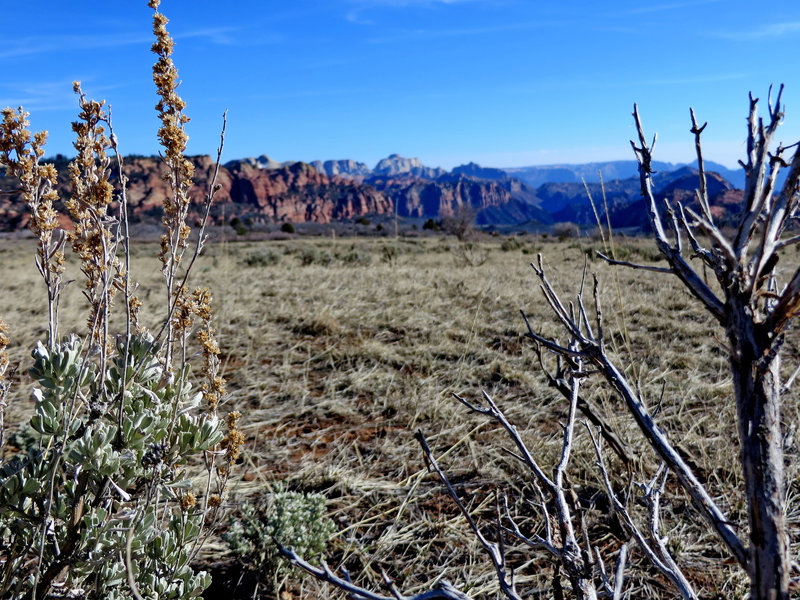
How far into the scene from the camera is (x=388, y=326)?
469cm

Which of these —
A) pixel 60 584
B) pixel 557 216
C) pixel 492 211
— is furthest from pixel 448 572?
pixel 557 216

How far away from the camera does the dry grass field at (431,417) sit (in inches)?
71.9

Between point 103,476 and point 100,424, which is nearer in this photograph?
point 103,476

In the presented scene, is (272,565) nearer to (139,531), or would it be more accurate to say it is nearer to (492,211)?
(139,531)

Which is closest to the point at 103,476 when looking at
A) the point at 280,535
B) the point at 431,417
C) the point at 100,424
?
the point at 100,424

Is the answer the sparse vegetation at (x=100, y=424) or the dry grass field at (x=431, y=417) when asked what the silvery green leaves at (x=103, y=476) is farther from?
the dry grass field at (x=431, y=417)

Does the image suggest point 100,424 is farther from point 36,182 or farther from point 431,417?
point 431,417

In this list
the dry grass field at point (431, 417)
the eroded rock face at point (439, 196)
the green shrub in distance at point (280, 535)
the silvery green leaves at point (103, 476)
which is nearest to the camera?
the silvery green leaves at point (103, 476)

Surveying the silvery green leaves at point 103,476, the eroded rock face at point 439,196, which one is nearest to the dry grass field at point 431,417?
the silvery green leaves at point 103,476

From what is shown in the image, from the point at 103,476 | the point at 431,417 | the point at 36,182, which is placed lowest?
the point at 431,417

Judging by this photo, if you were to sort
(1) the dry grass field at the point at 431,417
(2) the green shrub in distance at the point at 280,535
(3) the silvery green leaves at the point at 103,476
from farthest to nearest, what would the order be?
1. (1) the dry grass field at the point at 431,417
2. (2) the green shrub in distance at the point at 280,535
3. (3) the silvery green leaves at the point at 103,476

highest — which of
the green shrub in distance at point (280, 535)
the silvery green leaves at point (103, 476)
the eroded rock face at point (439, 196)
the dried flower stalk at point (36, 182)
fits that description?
the eroded rock face at point (439, 196)

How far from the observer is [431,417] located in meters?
2.90

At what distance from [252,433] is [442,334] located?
1.98m
